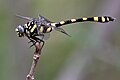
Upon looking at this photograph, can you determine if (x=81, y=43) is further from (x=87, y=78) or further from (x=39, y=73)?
(x=39, y=73)

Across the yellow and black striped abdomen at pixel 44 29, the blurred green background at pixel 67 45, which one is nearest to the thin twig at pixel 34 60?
the yellow and black striped abdomen at pixel 44 29

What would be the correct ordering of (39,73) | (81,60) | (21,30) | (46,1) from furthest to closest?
(46,1) < (39,73) < (81,60) < (21,30)

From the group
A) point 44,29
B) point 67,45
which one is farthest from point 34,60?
point 67,45

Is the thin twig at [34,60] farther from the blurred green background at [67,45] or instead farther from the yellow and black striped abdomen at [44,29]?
the blurred green background at [67,45]

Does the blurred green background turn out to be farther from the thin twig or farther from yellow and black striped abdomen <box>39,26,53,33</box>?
the thin twig

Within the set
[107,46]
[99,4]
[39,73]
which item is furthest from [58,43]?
[107,46]

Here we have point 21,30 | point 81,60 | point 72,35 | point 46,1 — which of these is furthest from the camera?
point 46,1

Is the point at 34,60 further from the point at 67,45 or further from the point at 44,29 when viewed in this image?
the point at 67,45

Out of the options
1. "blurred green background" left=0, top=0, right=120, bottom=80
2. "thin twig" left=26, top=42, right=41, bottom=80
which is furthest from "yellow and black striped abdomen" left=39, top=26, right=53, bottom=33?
"blurred green background" left=0, top=0, right=120, bottom=80
